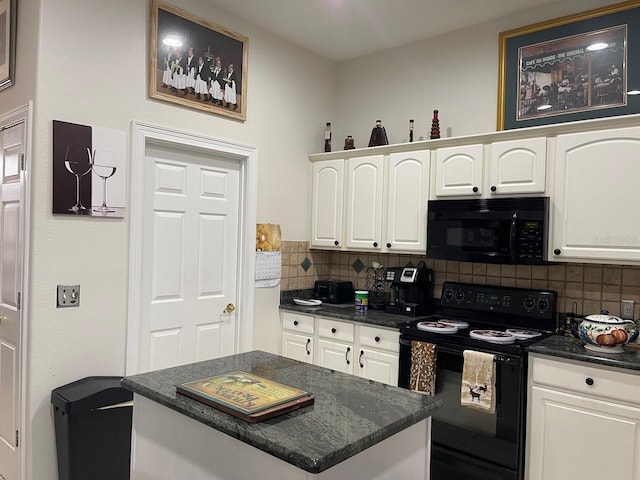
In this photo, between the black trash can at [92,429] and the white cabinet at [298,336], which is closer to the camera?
the black trash can at [92,429]

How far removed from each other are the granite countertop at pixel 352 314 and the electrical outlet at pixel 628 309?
1248 millimetres

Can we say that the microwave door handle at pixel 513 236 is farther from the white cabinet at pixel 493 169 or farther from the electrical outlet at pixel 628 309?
the electrical outlet at pixel 628 309

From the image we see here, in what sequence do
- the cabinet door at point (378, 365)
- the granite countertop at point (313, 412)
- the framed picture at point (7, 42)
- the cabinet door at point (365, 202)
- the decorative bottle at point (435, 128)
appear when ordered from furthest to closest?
the cabinet door at point (365, 202), the decorative bottle at point (435, 128), the cabinet door at point (378, 365), the framed picture at point (7, 42), the granite countertop at point (313, 412)

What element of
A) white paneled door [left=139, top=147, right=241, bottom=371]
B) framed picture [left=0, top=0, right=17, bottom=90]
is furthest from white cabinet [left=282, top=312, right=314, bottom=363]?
framed picture [left=0, top=0, right=17, bottom=90]

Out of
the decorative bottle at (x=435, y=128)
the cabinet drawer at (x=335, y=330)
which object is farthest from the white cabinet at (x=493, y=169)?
the cabinet drawer at (x=335, y=330)

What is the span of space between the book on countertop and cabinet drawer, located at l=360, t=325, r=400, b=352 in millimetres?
1618

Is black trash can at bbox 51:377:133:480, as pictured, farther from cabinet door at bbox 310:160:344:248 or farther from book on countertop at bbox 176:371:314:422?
cabinet door at bbox 310:160:344:248

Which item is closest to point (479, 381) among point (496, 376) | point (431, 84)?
point (496, 376)

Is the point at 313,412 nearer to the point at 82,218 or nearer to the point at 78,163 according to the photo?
the point at 82,218

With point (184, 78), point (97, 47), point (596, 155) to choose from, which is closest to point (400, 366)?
point (596, 155)

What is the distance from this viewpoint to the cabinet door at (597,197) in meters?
2.59

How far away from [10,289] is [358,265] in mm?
2505

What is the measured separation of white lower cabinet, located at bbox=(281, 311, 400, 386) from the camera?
329cm

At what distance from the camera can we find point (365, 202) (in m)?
3.74
